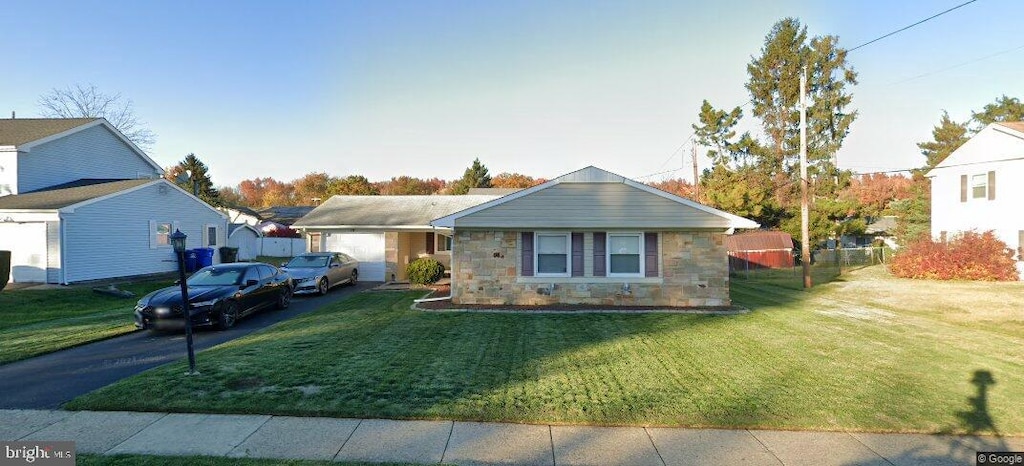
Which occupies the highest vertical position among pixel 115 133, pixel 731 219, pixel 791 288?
pixel 115 133

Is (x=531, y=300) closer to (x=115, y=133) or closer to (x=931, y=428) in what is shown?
(x=931, y=428)

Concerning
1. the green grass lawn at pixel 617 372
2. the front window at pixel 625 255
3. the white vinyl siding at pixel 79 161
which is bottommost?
the green grass lawn at pixel 617 372

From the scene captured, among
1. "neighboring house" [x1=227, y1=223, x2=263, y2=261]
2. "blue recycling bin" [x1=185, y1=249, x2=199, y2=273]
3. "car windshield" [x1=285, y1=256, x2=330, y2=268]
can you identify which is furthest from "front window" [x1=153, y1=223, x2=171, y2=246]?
"neighboring house" [x1=227, y1=223, x2=263, y2=261]

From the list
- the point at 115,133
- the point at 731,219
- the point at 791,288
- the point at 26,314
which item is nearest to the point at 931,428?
the point at 731,219

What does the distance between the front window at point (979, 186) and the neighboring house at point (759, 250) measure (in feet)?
28.3

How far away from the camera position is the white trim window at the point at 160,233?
20.3 meters

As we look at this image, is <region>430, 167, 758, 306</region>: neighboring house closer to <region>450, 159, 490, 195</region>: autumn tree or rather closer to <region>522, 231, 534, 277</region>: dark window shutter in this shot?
<region>522, 231, 534, 277</region>: dark window shutter

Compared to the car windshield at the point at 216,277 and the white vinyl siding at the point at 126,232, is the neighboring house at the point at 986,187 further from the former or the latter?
the white vinyl siding at the point at 126,232

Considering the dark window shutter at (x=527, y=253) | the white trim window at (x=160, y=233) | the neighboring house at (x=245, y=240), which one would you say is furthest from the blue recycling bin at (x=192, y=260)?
the dark window shutter at (x=527, y=253)

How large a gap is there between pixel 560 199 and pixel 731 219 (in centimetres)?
440

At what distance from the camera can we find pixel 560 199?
13.5 m

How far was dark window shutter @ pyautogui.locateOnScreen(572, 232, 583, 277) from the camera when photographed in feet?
44.3

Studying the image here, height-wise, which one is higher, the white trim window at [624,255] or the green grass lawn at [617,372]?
the white trim window at [624,255]

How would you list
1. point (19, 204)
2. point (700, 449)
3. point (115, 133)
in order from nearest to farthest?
point (700, 449) < point (19, 204) < point (115, 133)
